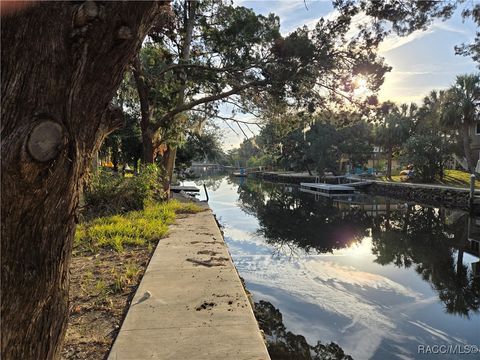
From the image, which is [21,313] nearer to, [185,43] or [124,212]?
[124,212]

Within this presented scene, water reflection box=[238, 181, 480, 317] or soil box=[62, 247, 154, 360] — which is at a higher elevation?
soil box=[62, 247, 154, 360]

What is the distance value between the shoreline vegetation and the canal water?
2.39m

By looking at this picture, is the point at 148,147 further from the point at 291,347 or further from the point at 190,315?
the point at 190,315

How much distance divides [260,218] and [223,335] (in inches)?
677

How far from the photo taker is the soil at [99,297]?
3543 millimetres

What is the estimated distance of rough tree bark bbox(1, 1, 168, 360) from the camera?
156cm

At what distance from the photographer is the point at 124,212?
11.4m

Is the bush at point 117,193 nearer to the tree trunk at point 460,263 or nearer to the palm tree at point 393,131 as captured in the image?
the tree trunk at point 460,263

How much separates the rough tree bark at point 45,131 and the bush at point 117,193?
9780 millimetres

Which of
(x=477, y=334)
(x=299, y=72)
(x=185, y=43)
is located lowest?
(x=477, y=334)

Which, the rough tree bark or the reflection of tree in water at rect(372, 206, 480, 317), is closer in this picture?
the rough tree bark

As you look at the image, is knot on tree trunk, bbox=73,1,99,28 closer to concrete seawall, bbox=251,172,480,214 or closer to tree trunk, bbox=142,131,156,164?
tree trunk, bbox=142,131,156,164

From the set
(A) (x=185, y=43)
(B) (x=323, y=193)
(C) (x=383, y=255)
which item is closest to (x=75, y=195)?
(C) (x=383, y=255)

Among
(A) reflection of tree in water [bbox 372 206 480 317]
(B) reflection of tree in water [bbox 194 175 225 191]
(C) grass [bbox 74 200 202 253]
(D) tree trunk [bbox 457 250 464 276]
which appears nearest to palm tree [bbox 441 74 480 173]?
(A) reflection of tree in water [bbox 372 206 480 317]
